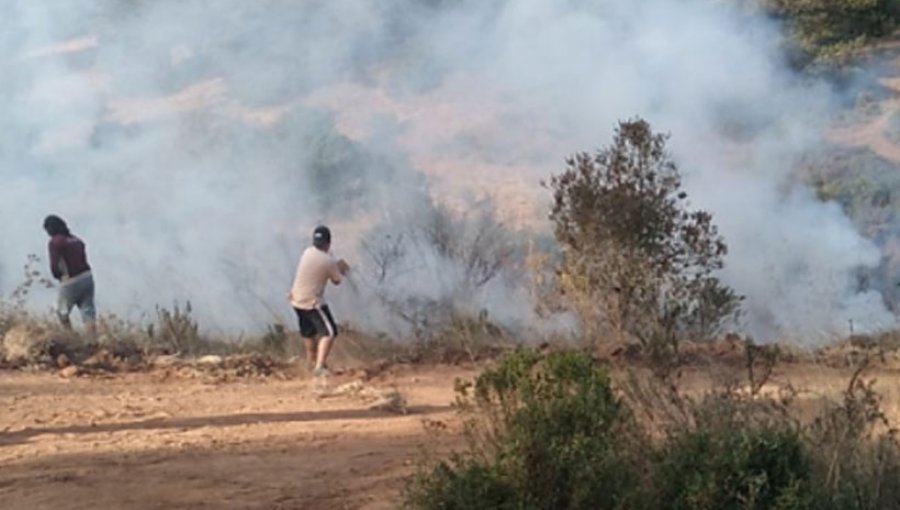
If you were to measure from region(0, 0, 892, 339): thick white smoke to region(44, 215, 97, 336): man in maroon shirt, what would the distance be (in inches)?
143

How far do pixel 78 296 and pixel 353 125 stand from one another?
10665mm

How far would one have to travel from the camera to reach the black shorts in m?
9.67

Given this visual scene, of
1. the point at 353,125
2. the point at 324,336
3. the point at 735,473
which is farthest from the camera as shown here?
Result: the point at 353,125

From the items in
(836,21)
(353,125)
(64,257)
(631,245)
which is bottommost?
(631,245)

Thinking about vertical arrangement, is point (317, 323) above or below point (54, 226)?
below

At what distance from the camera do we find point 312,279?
31.9 ft

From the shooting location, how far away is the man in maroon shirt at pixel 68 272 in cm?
1137

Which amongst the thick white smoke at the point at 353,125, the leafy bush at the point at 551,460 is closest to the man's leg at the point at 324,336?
the leafy bush at the point at 551,460

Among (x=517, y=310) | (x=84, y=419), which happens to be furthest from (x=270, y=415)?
(x=517, y=310)

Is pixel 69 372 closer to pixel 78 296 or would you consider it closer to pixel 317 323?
pixel 78 296

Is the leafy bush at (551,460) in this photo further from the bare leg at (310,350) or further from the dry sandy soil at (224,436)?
the bare leg at (310,350)

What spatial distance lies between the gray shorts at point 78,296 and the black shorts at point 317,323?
2545 mm

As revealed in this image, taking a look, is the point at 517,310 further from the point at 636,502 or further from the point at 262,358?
the point at 636,502

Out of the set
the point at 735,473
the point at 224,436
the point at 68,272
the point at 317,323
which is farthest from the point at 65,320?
the point at 735,473
